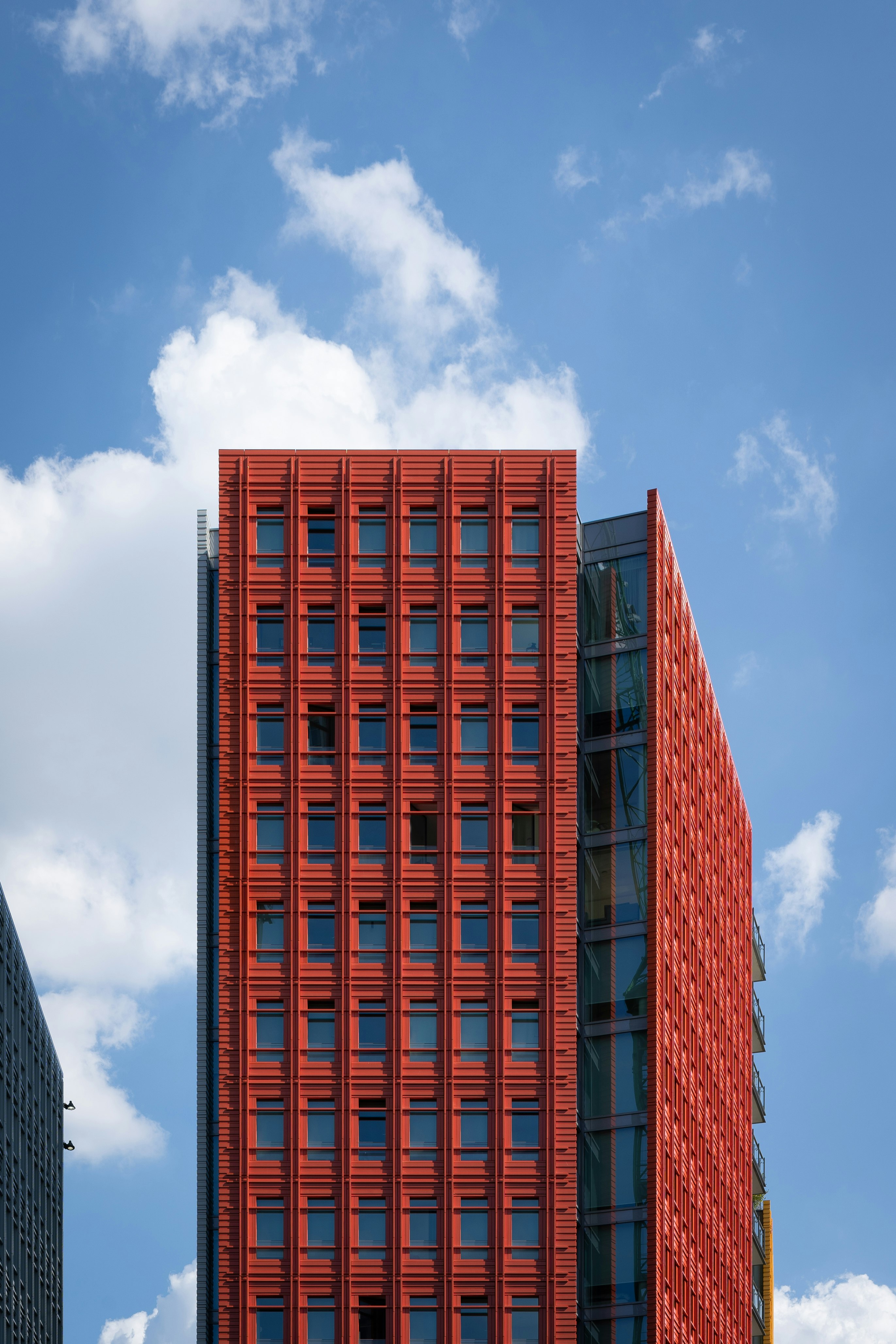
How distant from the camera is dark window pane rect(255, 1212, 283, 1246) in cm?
7794

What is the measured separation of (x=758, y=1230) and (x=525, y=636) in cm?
5574

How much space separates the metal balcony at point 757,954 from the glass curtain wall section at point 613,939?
45728mm

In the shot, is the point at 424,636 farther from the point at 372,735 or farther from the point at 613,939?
the point at 613,939

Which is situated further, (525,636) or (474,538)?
(474,538)

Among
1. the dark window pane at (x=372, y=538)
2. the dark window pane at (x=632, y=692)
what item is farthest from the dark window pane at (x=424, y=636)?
the dark window pane at (x=632, y=692)

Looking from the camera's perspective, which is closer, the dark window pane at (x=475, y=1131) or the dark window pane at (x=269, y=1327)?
the dark window pane at (x=269, y=1327)

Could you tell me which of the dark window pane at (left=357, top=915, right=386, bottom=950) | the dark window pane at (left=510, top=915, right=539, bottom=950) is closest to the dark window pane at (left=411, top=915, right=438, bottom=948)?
the dark window pane at (left=357, top=915, right=386, bottom=950)

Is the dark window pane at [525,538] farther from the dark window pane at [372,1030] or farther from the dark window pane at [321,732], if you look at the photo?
the dark window pane at [372,1030]

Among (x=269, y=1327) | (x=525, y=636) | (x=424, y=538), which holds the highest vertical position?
(x=424, y=538)

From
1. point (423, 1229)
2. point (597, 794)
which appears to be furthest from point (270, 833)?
point (423, 1229)

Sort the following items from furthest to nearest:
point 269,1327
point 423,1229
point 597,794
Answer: point 597,794 < point 423,1229 < point 269,1327

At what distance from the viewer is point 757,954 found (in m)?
131

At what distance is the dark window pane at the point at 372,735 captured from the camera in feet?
270

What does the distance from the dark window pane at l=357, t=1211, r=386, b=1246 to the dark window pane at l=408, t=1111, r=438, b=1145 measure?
314 centimetres
